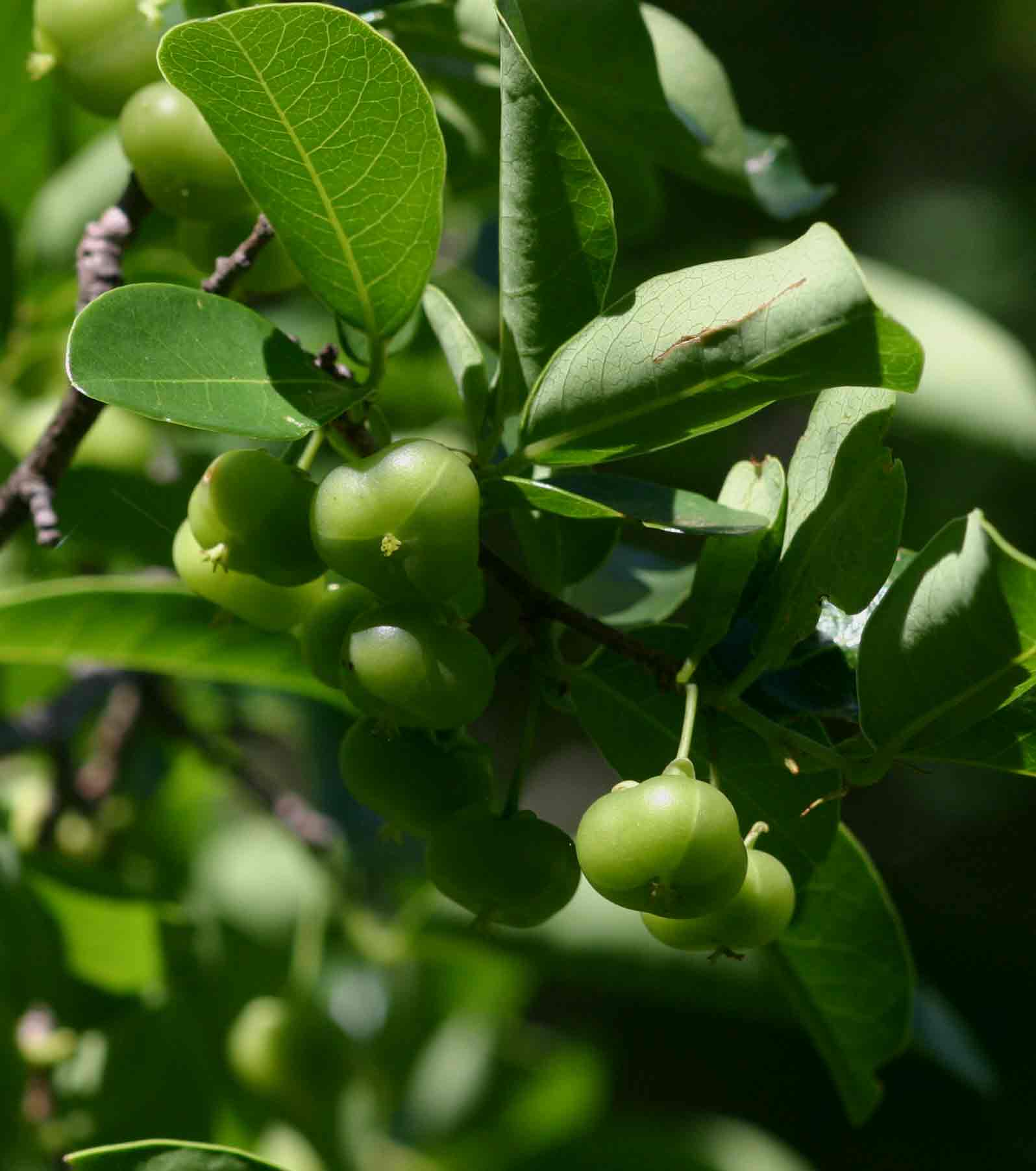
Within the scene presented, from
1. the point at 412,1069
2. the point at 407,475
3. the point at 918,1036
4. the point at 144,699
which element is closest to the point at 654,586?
the point at 407,475

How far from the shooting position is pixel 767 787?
798mm

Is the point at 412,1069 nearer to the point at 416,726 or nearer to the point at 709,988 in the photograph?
the point at 709,988

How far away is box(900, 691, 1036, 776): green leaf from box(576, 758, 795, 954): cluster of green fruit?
12 centimetres

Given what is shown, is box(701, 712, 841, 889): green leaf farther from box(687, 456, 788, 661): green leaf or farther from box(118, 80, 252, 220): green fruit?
box(118, 80, 252, 220): green fruit

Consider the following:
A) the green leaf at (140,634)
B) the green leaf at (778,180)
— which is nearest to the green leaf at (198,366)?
the green leaf at (140,634)

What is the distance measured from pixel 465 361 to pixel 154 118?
253 mm

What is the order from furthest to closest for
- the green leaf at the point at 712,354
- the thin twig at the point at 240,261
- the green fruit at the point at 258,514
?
1. the thin twig at the point at 240,261
2. the green fruit at the point at 258,514
3. the green leaf at the point at 712,354

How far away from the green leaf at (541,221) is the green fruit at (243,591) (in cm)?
18

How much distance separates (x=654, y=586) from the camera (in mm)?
1042

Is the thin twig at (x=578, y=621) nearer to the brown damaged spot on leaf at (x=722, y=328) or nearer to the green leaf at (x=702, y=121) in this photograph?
the brown damaged spot on leaf at (x=722, y=328)

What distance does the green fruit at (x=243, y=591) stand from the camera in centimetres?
80

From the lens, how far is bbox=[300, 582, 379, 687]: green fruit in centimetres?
78

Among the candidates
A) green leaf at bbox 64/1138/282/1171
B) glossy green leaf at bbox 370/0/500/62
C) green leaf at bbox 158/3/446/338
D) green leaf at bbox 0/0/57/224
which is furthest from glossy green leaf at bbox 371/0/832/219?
green leaf at bbox 64/1138/282/1171

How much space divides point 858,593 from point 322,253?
32 centimetres
